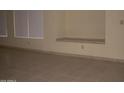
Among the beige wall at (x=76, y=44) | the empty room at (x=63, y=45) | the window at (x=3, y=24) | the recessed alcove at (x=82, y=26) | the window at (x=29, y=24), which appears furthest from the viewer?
the window at (x=3, y=24)

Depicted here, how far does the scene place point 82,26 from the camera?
5.62 m

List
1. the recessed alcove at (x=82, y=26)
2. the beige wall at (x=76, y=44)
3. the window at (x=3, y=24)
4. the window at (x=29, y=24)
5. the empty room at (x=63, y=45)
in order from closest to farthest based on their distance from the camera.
Answer: the empty room at (x=63, y=45), the beige wall at (x=76, y=44), the recessed alcove at (x=82, y=26), the window at (x=29, y=24), the window at (x=3, y=24)

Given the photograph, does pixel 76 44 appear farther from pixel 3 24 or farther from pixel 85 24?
pixel 3 24

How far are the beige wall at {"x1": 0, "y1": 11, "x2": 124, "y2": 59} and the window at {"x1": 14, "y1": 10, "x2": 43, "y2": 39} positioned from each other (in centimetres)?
20

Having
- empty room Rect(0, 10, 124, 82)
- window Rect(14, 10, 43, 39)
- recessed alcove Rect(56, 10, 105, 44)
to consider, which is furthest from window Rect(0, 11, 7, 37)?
recessed alcove Rect(56, 10, 105, 44)

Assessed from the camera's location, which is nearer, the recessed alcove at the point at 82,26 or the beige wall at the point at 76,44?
the beige wall at the point at 76,44

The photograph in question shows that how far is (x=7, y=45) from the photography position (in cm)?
685

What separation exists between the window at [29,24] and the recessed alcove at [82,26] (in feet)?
2.58

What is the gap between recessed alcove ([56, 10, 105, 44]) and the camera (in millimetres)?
5258

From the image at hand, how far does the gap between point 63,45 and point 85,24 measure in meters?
0.95

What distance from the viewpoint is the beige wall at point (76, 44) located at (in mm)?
4301

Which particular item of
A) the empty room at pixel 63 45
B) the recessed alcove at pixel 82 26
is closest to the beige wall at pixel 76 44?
the empty room at pixel 63 45

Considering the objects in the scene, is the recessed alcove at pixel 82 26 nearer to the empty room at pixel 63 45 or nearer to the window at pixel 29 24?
the empty room at pixel 63 45
